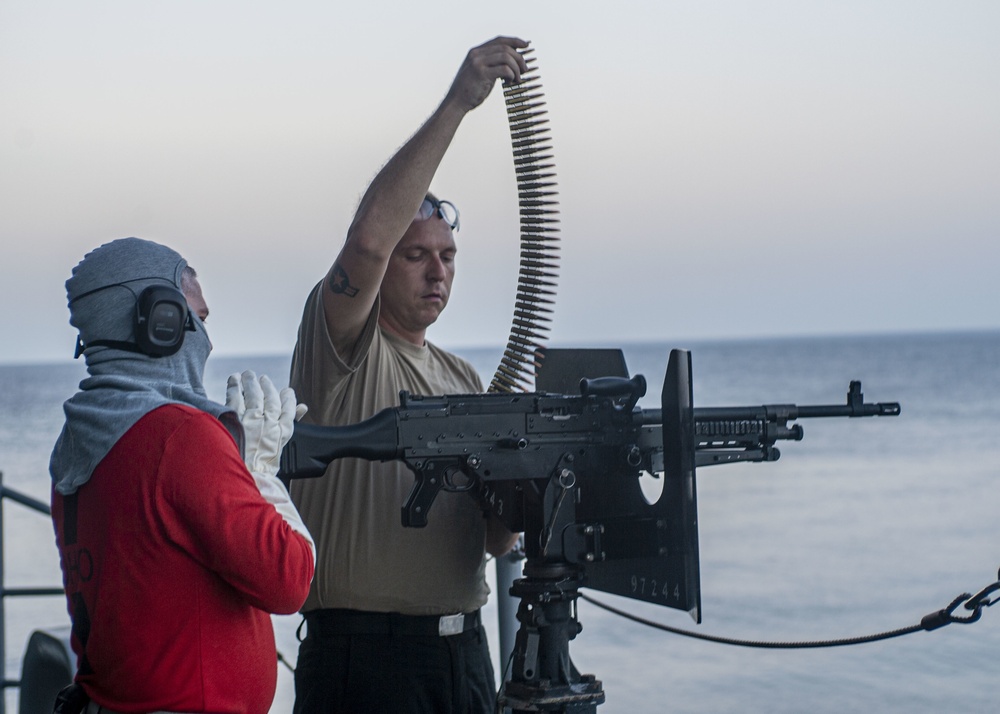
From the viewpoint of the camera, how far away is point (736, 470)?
18.0 meters

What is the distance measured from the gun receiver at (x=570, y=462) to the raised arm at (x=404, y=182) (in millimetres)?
305

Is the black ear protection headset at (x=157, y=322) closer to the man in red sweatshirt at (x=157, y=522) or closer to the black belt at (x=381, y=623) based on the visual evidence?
the man in red sweatshirt at (x=157, y=522)

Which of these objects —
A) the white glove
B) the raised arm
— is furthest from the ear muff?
the raised arm

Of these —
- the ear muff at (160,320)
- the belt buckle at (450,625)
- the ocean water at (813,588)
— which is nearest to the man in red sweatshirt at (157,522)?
the ear muff at (160,320)

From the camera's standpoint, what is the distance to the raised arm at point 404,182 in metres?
2.73

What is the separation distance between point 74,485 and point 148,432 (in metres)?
0.19

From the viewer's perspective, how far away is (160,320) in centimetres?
211

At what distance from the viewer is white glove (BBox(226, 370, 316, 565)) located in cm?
226

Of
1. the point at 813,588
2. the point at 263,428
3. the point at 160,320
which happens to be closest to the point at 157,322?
the point at 160,320

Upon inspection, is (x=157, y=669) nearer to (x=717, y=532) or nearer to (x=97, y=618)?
(x=97, y=618)

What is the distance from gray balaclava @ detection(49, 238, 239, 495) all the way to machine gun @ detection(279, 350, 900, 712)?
44 cm

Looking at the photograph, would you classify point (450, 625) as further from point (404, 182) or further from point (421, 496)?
point (404, 182)

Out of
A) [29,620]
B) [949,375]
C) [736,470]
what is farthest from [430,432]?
[949,375]

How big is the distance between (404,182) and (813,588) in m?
8.70
